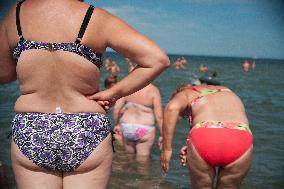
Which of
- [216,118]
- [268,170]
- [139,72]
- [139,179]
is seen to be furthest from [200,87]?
[268,170]

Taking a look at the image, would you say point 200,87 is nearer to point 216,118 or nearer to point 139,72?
point 216,118

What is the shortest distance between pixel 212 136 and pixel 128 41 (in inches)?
60.0

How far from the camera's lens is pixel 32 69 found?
2.12 metres

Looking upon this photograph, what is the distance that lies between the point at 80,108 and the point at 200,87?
1804 millimetres

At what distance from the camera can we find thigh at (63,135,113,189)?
2.18 m

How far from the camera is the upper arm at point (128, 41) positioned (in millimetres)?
2148

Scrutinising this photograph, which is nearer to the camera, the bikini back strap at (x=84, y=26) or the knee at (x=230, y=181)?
the bikini back strap at (x=84, y=26)

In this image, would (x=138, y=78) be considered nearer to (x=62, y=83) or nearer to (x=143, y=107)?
(x=62, y=83)

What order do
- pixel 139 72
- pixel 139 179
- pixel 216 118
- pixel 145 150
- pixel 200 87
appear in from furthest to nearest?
pixel 145 150
pixel 139 179
pixel 200 87
pixel 216 118
pixel 139 72

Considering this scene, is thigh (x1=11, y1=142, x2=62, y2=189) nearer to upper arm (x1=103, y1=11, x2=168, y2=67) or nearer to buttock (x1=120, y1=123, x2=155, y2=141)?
upper arm (x1=103, y1=11, x2=168, y2=67)

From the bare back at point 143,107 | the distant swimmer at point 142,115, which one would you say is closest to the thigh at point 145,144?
the distant swimmer at point 142,115

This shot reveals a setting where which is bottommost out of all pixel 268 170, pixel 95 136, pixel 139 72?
pixel 268 170

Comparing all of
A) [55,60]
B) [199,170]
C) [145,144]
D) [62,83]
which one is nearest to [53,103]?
[62,83]

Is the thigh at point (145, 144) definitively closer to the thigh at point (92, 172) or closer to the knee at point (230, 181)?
the knee at point (230, 181)
